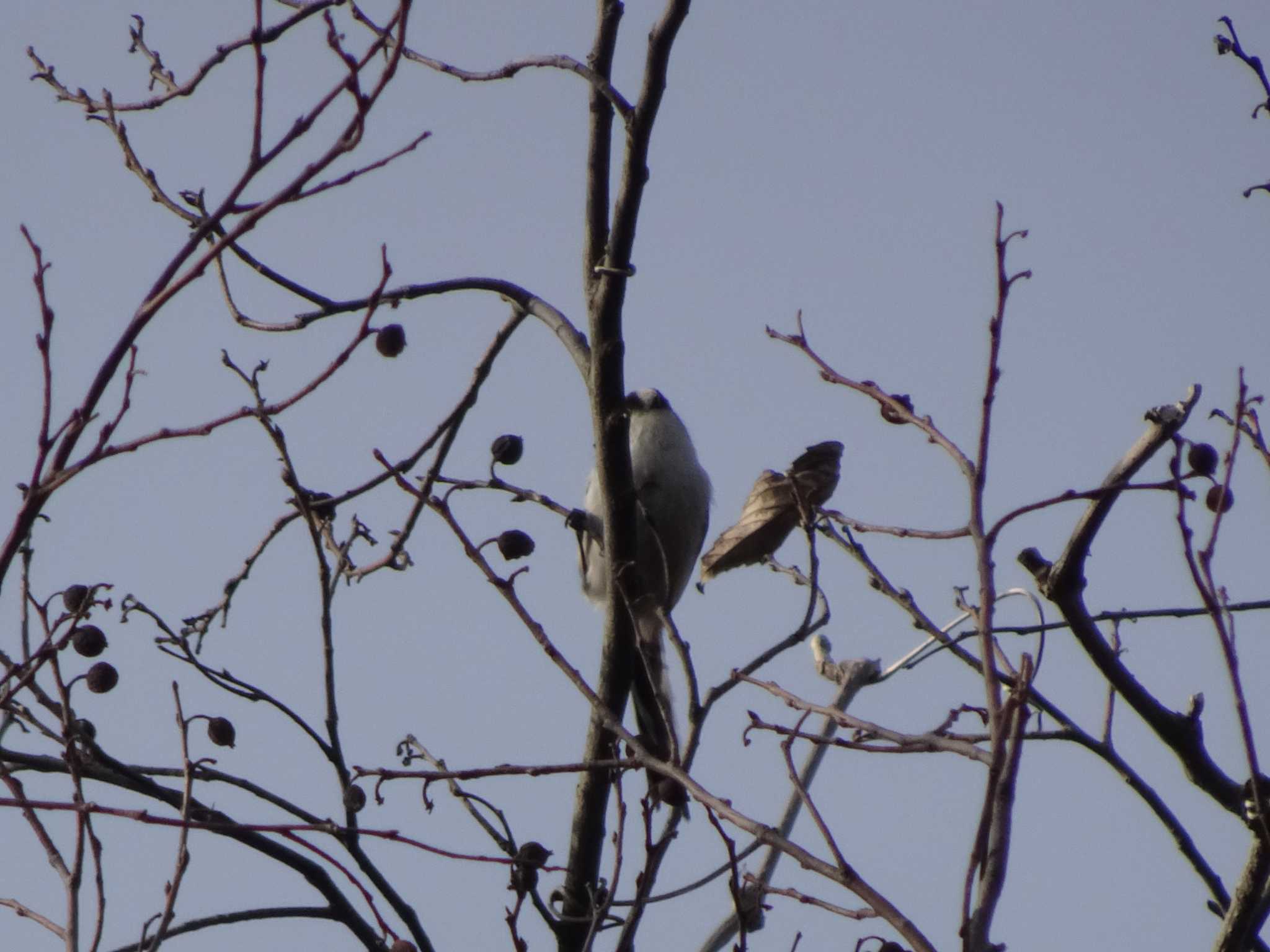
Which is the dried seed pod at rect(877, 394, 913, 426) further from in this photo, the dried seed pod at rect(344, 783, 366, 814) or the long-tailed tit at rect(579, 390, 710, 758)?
the long-tailed tit at rect(579, 390, 710, 758)

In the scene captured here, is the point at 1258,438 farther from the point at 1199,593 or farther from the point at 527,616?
the point at 527,616

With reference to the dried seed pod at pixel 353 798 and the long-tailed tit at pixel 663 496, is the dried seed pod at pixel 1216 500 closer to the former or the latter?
the dried seed pod at pixel 353 798

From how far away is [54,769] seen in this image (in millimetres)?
2988

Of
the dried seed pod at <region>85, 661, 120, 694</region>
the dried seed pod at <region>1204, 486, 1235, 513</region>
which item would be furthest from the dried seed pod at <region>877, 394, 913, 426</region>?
the dried seed pod at <region>85, 661, 120, 694</region>

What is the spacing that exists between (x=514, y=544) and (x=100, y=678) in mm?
1112

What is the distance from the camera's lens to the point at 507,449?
3994 millimetres

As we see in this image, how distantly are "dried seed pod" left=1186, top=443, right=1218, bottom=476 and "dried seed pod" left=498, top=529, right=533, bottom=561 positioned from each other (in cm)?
172

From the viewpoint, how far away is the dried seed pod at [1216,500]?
261cm

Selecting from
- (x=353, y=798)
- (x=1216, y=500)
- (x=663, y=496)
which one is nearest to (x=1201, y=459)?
(x=1216, y=500)

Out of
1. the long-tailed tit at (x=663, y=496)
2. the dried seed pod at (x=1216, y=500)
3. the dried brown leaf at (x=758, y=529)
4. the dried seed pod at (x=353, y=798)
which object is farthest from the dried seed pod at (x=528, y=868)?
the long-tailed tit at (x=663, y=496)

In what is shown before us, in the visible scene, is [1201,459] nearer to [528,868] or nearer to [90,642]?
[528,868]

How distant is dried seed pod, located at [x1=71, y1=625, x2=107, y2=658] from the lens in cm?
345

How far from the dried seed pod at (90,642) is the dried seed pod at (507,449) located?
3.42 ft

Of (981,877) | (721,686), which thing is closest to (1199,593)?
(981,877)
